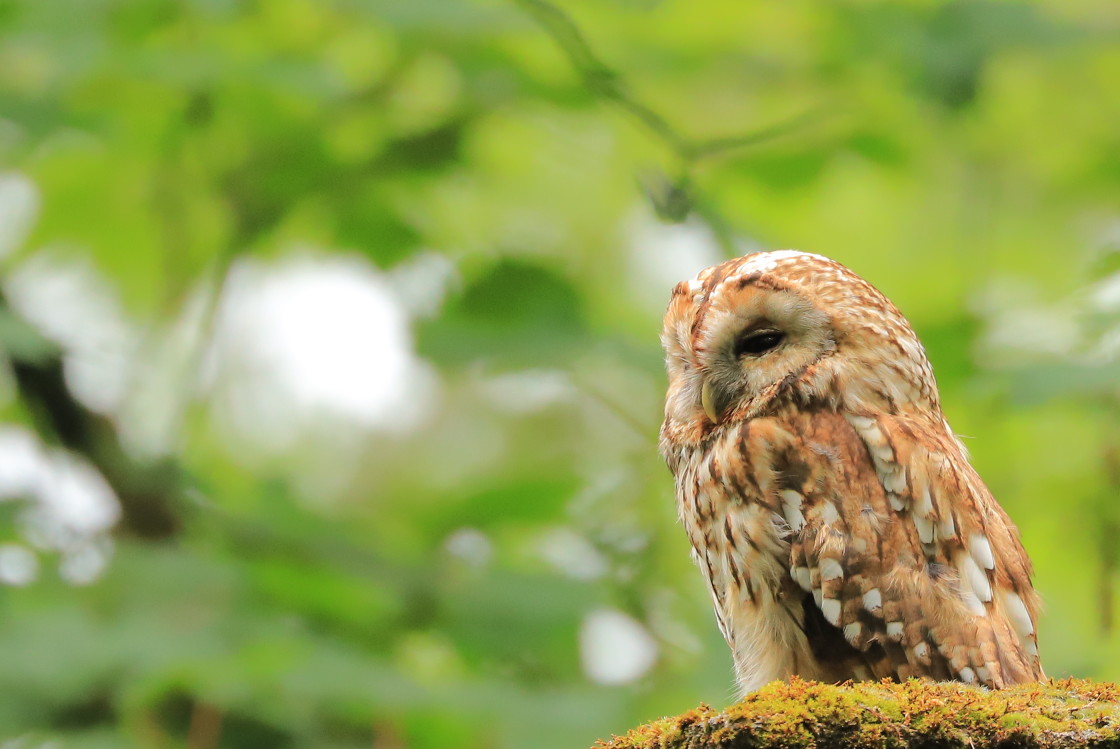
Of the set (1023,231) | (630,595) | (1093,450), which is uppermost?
(1023,231)

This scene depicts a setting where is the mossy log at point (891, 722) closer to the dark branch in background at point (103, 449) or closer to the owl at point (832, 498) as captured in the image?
the owl at point (832, 498)

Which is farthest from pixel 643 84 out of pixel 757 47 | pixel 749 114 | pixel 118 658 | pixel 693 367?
pixel 118 658

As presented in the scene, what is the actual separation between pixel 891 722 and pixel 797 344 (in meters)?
1.04

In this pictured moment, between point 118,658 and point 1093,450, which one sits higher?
point 1093,450

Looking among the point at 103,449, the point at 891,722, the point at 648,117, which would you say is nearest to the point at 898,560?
the point at 891,722

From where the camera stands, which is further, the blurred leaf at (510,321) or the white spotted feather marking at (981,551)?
the blurred leaf at (510,321)

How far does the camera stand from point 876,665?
2254 millimetres

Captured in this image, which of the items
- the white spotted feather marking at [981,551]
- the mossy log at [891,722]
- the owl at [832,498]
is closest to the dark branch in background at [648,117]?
the owl at [832,498]

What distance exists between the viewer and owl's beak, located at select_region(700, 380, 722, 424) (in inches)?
102

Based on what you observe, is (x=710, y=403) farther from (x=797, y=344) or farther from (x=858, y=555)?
(x=858, y=555)

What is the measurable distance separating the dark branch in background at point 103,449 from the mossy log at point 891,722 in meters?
3.45

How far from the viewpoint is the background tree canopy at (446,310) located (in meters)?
3.88

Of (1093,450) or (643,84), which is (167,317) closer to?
(643,84)

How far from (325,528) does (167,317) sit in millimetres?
1262
